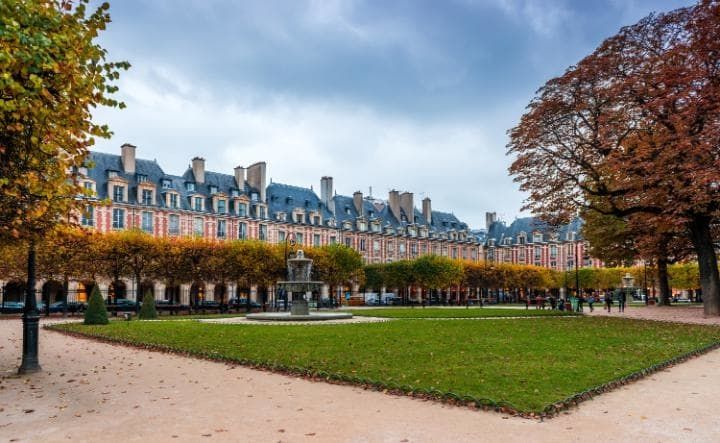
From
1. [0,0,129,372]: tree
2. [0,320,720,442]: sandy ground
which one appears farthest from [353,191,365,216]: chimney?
[0,0,129,372]: tree

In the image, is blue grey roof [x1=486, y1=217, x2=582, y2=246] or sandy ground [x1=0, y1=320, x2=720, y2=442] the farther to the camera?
blue grey roof [x1=486, y1=217, x2=582, y2=246]

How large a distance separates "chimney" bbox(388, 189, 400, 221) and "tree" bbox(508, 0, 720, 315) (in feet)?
169

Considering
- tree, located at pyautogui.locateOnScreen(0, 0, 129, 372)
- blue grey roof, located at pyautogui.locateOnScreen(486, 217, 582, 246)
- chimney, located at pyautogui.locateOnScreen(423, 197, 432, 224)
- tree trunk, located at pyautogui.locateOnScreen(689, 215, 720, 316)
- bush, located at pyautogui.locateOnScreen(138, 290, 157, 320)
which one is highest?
chimney, located at pyautogui.locateOnScreen(423, 197, 432, 224)

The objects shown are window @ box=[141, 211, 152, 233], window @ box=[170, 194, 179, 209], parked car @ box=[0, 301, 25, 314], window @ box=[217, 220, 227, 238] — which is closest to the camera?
parked car @ box=[0, 301, 25, 314]

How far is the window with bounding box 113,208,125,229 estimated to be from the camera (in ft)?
172

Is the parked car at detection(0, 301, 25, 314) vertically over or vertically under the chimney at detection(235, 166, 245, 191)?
under

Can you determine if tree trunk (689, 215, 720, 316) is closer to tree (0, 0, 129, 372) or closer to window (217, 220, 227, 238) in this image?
tree (0, 0, 129, 372)

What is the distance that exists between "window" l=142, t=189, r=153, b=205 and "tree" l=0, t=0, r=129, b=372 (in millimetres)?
46912

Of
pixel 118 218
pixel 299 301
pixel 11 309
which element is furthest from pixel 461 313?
pixel 118 218

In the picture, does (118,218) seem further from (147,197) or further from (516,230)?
(516,230)

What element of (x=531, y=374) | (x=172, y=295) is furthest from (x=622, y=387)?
(x=172, y=295)

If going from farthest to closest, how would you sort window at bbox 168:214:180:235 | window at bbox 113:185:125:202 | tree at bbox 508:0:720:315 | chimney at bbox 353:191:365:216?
chimney at bbox 353:191:365:216 → window at bbox 168:214:180:235 → window at bbox 113:185:125:202 → tree at bbox 508:0:720:315

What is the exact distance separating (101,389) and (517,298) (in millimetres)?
72166

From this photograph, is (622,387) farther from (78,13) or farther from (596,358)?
(78,13)
